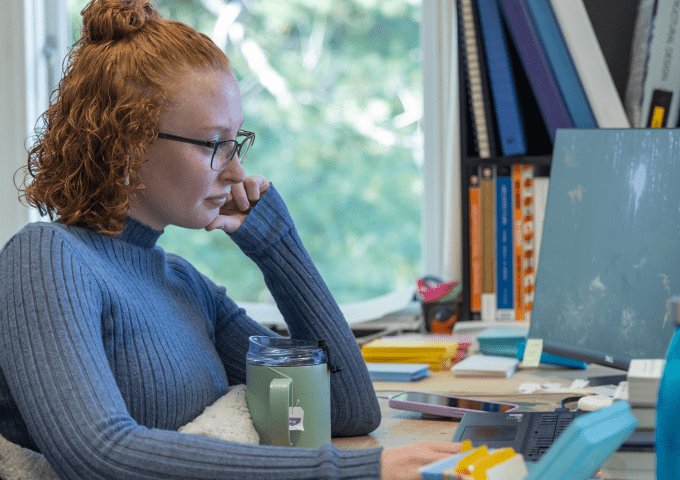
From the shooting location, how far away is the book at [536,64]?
178cm

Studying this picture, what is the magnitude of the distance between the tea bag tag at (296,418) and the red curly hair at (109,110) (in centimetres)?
30

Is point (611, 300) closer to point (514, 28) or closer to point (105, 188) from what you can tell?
point (105, 188)

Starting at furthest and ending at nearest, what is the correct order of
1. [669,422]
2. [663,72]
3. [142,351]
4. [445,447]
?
[663,72] < [142,351] < [445,447] < [669,422]

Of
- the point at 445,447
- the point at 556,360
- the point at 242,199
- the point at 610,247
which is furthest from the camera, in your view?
the point at 556,360

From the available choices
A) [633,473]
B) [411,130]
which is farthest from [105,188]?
[411,130]

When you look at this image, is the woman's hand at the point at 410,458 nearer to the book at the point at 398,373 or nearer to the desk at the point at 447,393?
the desk at the point at 447,393

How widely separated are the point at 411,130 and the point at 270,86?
1.88ft

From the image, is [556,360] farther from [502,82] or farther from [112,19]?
[112,19]

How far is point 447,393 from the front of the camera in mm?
1189

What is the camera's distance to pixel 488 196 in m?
1.85

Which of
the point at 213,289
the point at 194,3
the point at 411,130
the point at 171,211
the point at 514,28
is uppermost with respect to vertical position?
the point at 194,3

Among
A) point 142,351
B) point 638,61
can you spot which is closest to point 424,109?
point 638,61

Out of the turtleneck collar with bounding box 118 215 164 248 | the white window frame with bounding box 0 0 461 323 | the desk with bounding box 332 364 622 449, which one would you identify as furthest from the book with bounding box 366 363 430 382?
the white window frame with bounding box 0 0 461 323

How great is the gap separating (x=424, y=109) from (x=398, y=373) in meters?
0.98
